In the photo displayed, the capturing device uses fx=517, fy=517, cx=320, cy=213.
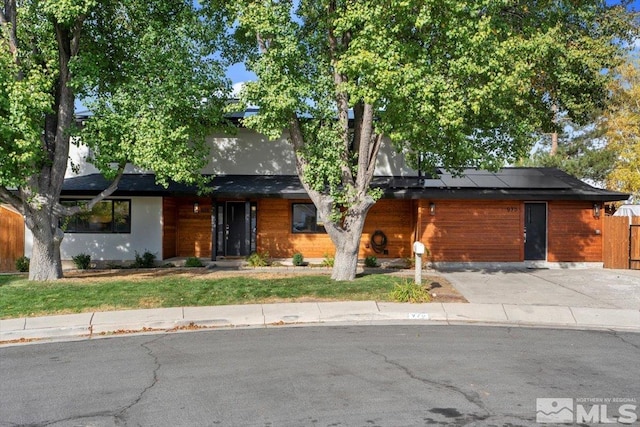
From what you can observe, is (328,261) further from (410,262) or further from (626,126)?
(626,126)

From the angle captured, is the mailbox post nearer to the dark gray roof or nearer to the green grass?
the green grass

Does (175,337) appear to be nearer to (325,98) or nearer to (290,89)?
(290,89)

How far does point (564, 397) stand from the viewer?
570 cm

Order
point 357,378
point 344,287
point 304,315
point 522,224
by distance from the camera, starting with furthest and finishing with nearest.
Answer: point 522,224 < point 344,287 < point 304,315 < point 357,378

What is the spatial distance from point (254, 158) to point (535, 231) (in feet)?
34.7

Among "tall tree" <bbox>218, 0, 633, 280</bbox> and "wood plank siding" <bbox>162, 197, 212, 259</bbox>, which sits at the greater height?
"tall tree" <bbox>218, 0, 633, 280</bbox>

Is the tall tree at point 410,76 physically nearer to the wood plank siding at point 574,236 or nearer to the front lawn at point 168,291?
the front lawn at point 168,291

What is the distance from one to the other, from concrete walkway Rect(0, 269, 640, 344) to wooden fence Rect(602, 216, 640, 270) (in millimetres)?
5671

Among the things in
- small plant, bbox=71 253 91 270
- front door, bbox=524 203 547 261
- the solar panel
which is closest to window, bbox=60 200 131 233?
small plant, bbox=71 253 91 270

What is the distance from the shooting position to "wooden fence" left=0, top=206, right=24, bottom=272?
17.8 m

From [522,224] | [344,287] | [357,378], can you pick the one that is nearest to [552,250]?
[522,224]

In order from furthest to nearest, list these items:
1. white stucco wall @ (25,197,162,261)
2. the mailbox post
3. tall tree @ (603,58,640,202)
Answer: tall tree @ (603,58,640,202), white stucco wall @ (25,197,162,261), the mailbox post

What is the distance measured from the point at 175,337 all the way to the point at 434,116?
7.09 metres

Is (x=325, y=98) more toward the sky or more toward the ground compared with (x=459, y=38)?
more toward the ground
